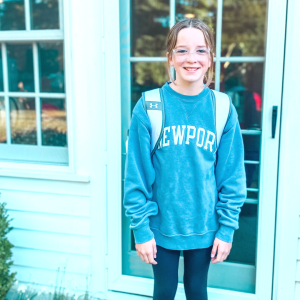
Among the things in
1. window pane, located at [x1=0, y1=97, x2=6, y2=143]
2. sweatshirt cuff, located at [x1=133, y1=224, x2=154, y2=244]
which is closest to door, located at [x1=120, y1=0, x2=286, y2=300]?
sweatshirt cuff, located at [x1=133, y1=224, x2=154, y2=244]

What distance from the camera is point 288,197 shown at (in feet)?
6.75

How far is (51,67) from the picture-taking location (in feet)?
8.16

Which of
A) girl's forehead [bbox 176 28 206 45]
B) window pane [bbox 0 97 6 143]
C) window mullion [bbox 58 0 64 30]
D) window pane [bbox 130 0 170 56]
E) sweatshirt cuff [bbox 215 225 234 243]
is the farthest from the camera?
window pane [bbox 0 97 6 143]

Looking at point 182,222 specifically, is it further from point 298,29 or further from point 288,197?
point 298,29

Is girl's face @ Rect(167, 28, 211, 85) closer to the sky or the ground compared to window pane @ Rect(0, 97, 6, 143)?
closer to the sky

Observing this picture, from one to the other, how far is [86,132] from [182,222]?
107 centimetres

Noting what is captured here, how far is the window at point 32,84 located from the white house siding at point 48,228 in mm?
215

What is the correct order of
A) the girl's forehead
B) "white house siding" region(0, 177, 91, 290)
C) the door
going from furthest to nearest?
1. "white house siding" region(0, 177, 91, 290)
2. the door
3. the girl's forehead

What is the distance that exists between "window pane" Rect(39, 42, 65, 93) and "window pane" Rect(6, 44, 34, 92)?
10cm

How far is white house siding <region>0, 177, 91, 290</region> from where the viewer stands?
95.2 inches

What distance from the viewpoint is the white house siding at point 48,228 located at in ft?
7.93

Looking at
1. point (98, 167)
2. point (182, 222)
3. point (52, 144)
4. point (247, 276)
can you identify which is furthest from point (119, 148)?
point (247, 276)

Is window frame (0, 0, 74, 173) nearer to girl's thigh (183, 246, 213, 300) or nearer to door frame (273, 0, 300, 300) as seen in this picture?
girl's thigh (183, 246, 213, 300)

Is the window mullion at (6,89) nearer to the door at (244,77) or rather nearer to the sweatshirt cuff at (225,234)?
the door at (244,77)
